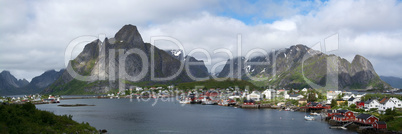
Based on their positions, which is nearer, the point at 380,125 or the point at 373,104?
the point at 380,125

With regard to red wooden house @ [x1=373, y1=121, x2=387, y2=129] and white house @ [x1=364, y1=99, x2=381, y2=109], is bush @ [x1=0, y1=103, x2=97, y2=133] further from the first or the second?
white house @ [x1=364, y1=99, x2=381, y2=109]

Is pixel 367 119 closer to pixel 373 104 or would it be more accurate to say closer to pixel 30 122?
pixel 373 104

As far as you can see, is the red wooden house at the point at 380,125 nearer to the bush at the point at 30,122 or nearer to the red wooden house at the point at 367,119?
the red wooden house at the point at 367,119

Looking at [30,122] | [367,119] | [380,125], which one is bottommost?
[380,125]

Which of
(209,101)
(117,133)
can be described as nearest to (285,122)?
(117,133)

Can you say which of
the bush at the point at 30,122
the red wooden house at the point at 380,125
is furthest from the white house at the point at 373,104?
the bush at the point at 30,122

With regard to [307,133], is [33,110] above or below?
above

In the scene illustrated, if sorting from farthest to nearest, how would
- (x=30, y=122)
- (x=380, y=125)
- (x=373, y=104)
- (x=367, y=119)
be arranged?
(x=373, y=104) → (x=367, y=119) → (x=380, y=125) → (x=30, y=122)

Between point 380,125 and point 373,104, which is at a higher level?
point 373,104

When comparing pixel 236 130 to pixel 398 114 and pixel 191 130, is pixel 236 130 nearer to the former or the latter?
pixel 191 130

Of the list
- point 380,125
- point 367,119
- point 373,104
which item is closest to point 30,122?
point 380,125

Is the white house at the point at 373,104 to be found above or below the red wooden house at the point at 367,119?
above
